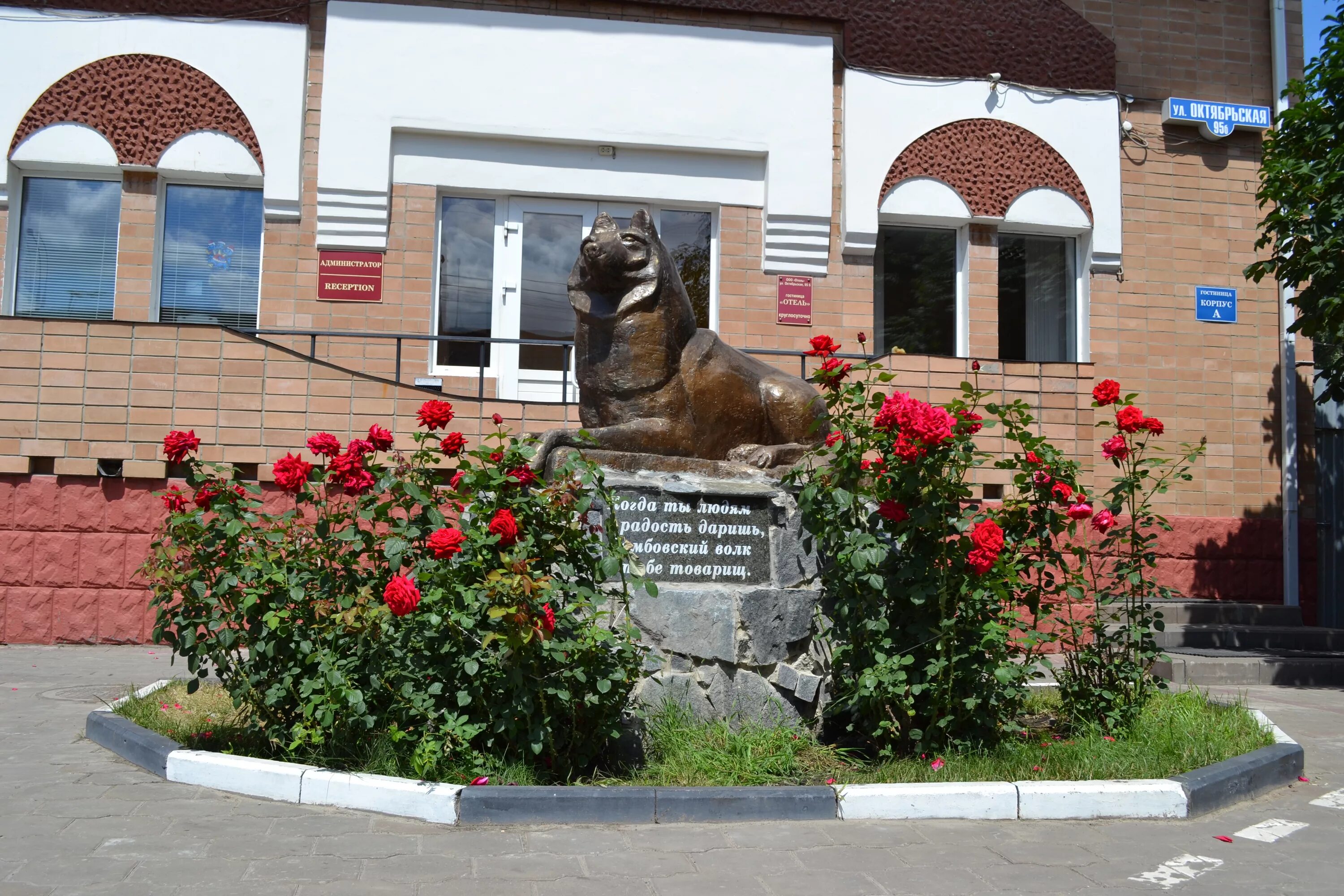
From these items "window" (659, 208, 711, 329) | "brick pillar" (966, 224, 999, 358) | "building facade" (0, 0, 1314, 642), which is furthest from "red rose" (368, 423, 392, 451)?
"brick pillar" (966, 224, 999, 358)

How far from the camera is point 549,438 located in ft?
17.6

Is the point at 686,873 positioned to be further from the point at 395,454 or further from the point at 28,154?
the point at 28,154

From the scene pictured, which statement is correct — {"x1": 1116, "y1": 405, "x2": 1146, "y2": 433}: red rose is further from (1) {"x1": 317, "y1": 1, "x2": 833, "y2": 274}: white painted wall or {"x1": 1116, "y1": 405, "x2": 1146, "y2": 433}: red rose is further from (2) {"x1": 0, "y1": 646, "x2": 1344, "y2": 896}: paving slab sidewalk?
(1) {"x1": 317, "y1": 1, "x2": 833, "y2": 274}: white painted wall

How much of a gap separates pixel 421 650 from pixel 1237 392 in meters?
10.1

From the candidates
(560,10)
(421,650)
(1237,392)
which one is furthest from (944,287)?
(421,650)

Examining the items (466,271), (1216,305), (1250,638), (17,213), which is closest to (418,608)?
(466,271)

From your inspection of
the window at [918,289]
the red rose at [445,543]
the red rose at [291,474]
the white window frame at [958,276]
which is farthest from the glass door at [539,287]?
the red rose at [445,543]

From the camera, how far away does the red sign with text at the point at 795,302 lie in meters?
10.7

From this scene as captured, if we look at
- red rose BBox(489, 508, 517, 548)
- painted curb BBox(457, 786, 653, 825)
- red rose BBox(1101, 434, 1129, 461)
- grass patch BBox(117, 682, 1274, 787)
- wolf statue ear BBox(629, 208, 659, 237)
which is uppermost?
wolf statue ear BBox(629, 208, 659, 237)

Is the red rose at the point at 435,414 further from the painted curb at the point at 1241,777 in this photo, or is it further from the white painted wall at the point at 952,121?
the white painted wall at the point at 952,121

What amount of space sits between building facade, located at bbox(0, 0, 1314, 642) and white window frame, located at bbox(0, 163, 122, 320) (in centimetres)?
3

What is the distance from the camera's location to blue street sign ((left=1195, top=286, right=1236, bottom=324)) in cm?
1159

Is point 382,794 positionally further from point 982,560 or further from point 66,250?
point 66,250

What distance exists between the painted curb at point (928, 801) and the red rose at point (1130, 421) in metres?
1.80
